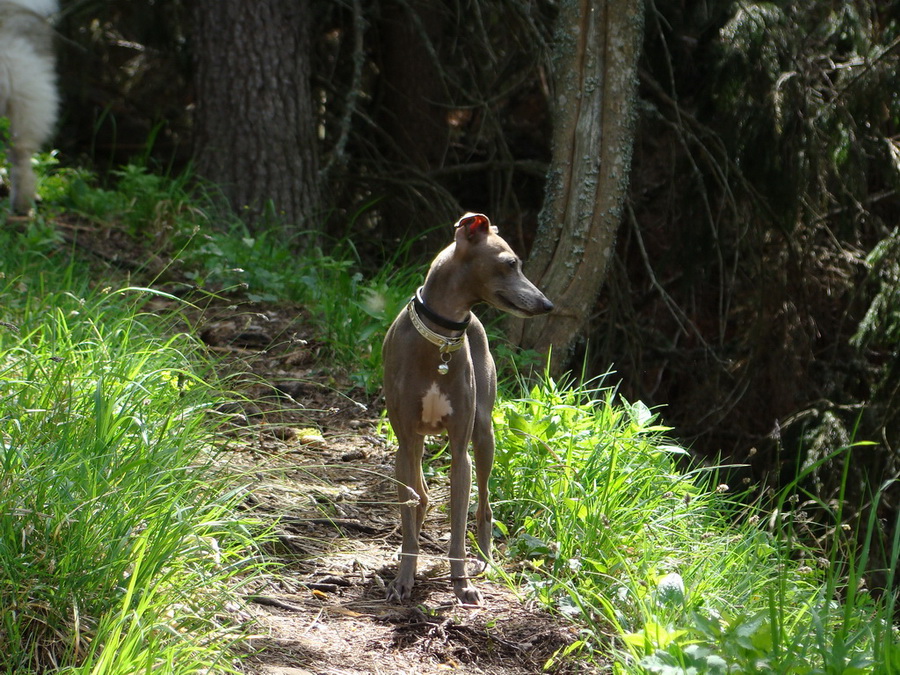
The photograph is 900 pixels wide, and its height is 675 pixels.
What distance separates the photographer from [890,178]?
6.26 meters

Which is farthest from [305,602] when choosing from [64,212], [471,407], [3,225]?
[64,212]

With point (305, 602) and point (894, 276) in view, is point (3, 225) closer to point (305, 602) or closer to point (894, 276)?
point (305, 602)

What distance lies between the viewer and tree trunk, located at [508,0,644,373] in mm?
5301

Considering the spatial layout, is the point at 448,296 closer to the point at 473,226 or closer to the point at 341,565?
the point at 473,226

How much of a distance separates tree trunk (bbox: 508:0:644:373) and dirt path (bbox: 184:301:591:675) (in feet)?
4.12

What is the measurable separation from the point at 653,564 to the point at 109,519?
185 centimetres

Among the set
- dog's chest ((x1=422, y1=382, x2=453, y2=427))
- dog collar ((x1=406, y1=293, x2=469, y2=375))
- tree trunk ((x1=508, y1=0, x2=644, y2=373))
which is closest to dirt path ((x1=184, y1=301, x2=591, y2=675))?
dog's chest ((x1=422, y1=382, x2=453, y2=427))

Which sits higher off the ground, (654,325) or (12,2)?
(12,2)

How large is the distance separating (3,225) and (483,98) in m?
3.43

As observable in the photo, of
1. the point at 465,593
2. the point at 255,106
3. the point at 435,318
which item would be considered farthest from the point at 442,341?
the point at 255,106

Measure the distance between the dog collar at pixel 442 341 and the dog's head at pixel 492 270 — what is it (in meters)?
0.16

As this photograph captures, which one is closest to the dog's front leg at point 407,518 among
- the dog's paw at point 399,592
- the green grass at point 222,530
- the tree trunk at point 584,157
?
the dog's paw at point 399,592

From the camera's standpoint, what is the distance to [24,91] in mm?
6312

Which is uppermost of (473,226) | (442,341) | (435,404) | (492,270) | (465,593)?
(473,226)
